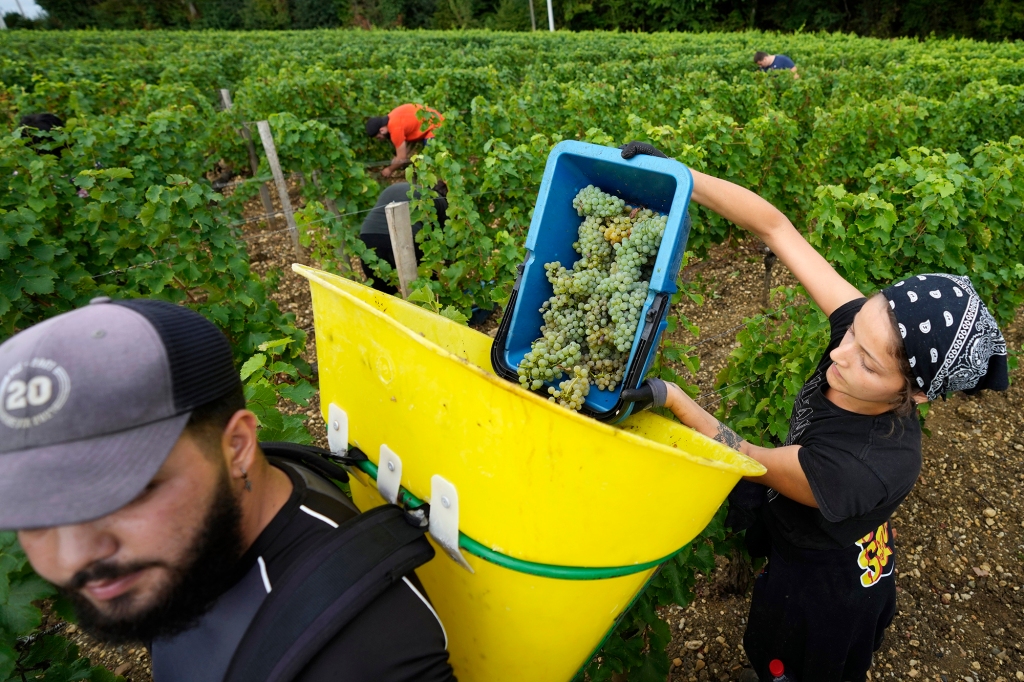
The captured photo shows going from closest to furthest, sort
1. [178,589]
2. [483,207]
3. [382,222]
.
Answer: [178,589]
[382,222]
[483,207]

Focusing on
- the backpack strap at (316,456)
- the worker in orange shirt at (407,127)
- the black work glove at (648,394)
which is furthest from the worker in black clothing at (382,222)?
the black work glove at (648,394)

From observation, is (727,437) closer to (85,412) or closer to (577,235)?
(577,235)

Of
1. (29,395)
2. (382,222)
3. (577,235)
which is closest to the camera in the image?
(29,395)

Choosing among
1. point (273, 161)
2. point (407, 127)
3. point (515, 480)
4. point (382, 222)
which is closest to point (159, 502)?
point (515, 480)

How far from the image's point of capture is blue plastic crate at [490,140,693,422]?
4.19 feet

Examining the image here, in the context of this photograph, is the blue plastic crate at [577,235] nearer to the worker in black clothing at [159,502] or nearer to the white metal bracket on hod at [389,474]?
the white metal bracket on hod at [389,474]

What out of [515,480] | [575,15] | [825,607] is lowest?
[825,607]

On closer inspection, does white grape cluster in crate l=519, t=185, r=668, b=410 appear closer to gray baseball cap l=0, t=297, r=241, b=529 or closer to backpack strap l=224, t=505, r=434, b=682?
backpack strap l=224, t=505, r=434, b=682

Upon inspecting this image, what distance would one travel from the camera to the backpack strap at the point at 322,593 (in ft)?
Answer: 2.67

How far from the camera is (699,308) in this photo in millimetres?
5629

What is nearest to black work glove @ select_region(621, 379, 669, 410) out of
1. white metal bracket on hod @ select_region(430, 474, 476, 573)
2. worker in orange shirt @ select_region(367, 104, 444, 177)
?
white metal bracket on hod @ select_region(430, 474, 476, 573)

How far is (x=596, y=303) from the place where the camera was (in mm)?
1409

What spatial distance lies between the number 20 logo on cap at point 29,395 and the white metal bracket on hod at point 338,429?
0.50 meters

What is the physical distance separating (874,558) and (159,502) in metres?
1.89
